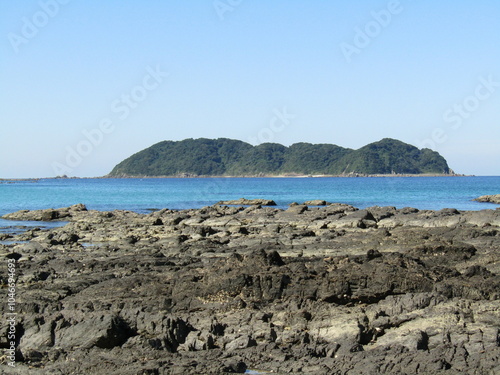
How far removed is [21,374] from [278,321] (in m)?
4.95

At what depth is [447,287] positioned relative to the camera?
13797 mm

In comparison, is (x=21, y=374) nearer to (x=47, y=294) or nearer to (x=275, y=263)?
(x=47, y=294)

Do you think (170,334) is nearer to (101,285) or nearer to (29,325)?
(29,325)

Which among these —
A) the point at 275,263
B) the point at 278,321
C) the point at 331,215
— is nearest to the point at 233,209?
the point at 331,215

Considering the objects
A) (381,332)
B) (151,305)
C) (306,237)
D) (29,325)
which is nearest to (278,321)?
(381,332)

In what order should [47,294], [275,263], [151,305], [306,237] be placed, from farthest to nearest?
[306,237]
[275,263]
[47,294]
[151,305]

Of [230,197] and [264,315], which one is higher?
[230,197]

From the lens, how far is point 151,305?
13.7m

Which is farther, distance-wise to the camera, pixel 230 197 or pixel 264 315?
pixel 230 197

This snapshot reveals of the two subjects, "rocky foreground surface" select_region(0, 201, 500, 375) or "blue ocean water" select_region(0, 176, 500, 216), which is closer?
"rocky foreground surface" select_region(0, 201, 500, 375)

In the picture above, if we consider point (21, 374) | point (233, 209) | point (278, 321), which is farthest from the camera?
point (233, 209)

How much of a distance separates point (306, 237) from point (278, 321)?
47.0 feet

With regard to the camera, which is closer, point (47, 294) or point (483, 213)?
point (47, 294)

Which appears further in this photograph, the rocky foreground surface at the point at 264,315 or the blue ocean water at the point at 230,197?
the blue ocean water at the point at 230,197
